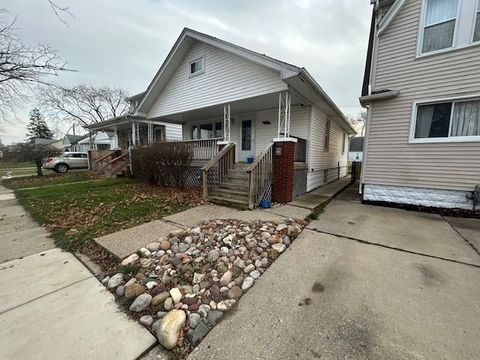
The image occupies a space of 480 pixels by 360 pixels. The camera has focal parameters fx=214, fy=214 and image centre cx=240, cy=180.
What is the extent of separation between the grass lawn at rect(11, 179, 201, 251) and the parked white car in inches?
451

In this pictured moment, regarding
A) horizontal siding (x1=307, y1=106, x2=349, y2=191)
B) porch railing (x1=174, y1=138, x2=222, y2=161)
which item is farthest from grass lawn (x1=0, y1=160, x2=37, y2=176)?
horizontal siding (x1=307, y1=106, x2=349, y2=191)

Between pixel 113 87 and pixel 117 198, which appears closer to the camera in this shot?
pixel 117 198

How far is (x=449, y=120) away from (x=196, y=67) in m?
9.03

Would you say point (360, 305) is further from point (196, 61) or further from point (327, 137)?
point (196, 61)

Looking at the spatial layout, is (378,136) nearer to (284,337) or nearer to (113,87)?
(284,337)

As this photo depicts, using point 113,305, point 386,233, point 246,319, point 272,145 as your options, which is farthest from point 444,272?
point 272,145

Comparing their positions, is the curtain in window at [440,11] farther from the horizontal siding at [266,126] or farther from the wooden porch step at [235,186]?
the wooden porch step at [235,186]

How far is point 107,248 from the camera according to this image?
11.3 feet

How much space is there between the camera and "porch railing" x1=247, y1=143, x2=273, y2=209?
564 cm

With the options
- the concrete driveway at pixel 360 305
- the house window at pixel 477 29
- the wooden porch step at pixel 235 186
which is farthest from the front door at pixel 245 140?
the house window at pixel 477 29

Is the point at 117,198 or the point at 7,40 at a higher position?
the point at 7,40

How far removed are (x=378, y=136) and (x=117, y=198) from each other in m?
8.66

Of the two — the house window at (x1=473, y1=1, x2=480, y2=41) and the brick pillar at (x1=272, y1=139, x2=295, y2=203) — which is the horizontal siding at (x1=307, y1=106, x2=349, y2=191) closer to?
the brick pillar at (x1=272, y1=139, x2=295, y2=203)

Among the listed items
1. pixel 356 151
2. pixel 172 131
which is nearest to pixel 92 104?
pixel 172 131
